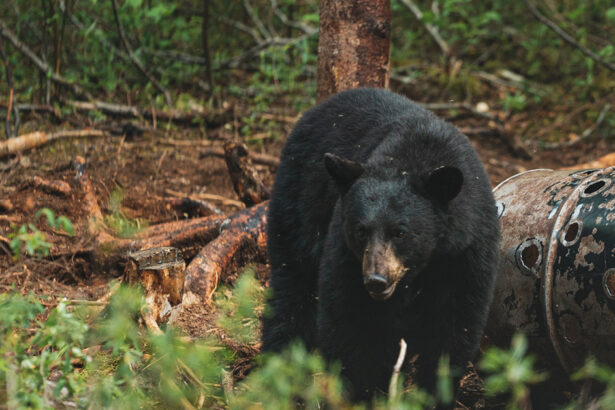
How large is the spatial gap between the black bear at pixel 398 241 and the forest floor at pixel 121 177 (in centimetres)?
68

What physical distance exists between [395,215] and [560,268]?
1030 mm

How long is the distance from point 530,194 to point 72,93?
5576 mm

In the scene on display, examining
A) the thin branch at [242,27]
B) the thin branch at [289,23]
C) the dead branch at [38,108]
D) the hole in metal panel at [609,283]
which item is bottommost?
the dead branch at [38,108]

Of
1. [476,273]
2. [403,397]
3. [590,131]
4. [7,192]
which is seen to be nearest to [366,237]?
[476,273]

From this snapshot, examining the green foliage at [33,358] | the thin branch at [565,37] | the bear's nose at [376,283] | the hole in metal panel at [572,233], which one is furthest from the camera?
the thin branch at [565,37]

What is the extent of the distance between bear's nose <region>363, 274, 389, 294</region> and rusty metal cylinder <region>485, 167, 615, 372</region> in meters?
1.09

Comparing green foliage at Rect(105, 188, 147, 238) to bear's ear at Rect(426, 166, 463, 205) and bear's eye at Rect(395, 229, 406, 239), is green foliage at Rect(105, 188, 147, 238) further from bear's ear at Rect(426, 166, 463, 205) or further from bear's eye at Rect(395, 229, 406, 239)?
bear's ear at Rect(426, 166, 463, 205)

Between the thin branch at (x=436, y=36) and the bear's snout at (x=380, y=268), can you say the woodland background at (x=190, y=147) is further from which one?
the bear's snout at (x=380, y=268)

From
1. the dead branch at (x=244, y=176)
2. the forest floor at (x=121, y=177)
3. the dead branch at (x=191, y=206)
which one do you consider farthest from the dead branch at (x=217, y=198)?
the dead branch at (x=244, y=176)

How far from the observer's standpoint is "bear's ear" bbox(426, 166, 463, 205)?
275 cm

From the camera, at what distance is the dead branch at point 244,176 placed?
5.23 meters

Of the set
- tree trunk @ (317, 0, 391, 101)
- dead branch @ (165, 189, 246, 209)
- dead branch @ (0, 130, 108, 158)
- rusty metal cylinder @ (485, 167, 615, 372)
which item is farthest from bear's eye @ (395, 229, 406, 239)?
dead branch @ (0, 130, 108, 158)

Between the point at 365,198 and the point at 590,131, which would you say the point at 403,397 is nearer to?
the point at 365,198

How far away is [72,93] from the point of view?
25.0 feet
